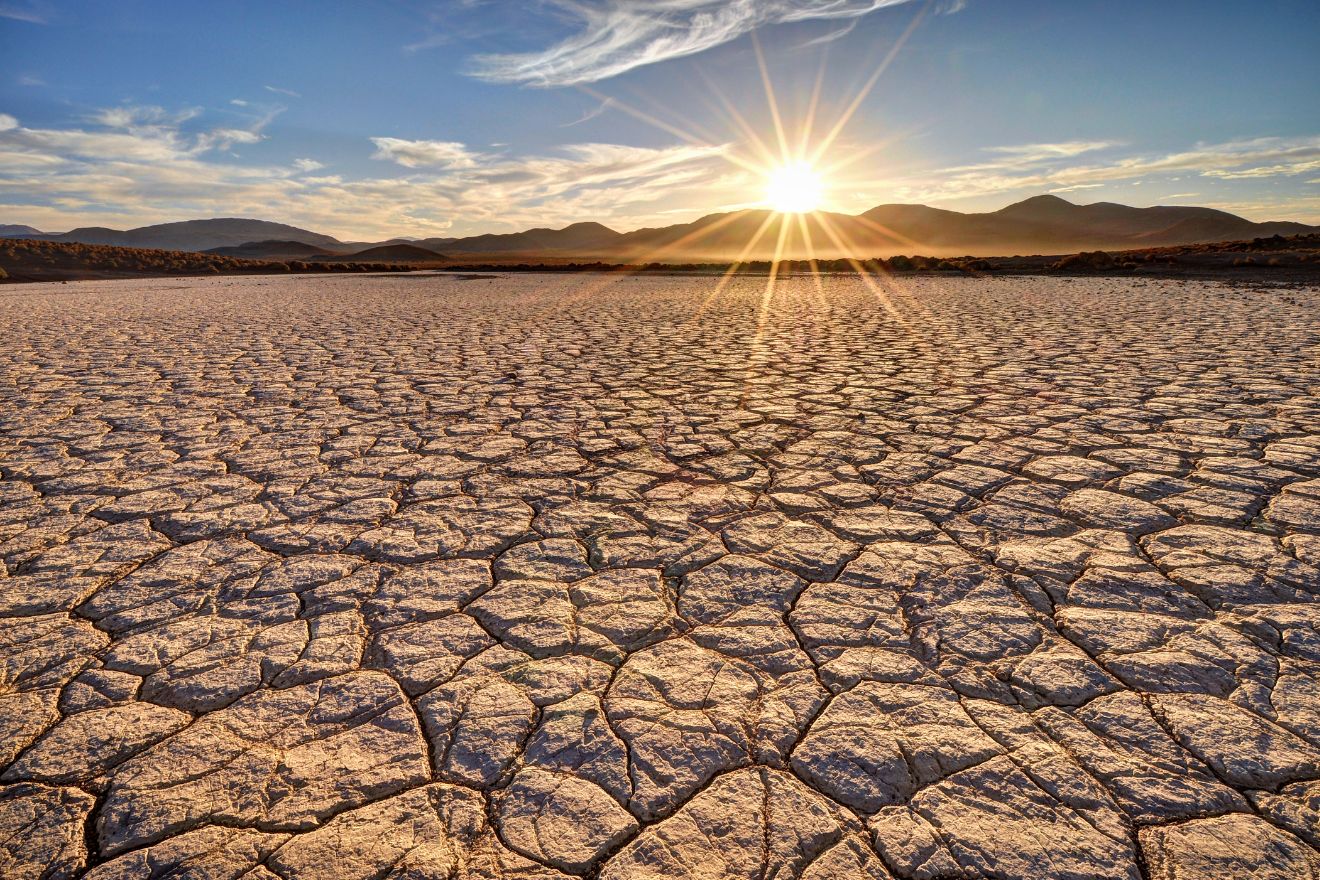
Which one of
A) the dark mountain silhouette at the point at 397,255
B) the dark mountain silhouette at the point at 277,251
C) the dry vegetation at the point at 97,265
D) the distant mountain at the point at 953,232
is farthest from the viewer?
the dark mountain silhouette at the point at 277,251

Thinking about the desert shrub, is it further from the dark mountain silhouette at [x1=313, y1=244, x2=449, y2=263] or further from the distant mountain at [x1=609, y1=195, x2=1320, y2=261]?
the dark mountain silhouette at [x1=313, y1=244, x2=449, y2=263]

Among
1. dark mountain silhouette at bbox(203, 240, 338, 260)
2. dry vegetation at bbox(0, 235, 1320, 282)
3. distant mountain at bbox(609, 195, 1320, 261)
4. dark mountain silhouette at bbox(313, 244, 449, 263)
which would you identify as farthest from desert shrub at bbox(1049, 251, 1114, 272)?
dark mountain silhouette at bbox(203, 240, 338, 260)

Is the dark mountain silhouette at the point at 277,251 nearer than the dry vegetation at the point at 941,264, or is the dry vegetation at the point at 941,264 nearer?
the dry vegetation at the point at 941,264

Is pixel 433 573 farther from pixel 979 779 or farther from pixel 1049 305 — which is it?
pixel 1049 305

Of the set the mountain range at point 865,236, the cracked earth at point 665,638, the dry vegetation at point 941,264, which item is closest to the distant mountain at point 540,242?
the mountain range at point 865,236

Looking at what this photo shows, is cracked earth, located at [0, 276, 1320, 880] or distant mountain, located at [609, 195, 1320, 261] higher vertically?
distant mountain, located at [609, 195, 1320, 261]

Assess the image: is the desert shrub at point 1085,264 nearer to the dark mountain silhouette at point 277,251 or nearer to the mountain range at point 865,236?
the mountain range at point 865,236

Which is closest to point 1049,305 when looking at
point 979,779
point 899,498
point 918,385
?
point 918,385
